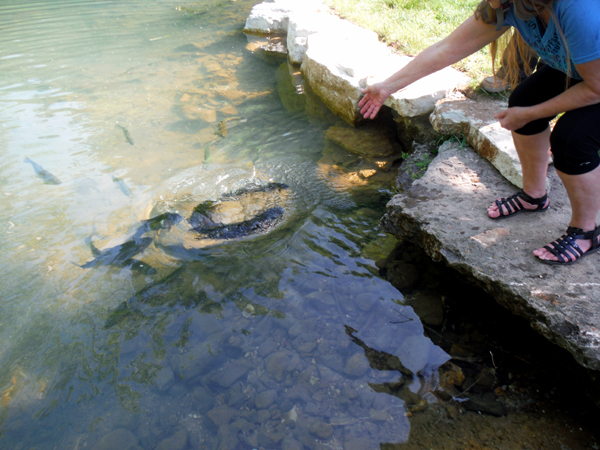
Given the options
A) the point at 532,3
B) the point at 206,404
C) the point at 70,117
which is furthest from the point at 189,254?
the point at 70,117

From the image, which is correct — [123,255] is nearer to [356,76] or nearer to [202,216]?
[202,216]

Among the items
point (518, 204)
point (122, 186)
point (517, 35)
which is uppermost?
point (517, 35)

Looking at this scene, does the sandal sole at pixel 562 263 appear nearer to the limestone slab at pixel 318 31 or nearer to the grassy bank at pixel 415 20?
the grassy bank at pixel 415 20

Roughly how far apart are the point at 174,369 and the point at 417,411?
60.8 inches

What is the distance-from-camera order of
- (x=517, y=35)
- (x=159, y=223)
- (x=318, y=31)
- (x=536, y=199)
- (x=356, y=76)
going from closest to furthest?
1. (x=517, y=35)
2. (x=536, y=199)
3. (x=159, y=223)
4. (x=356, y=76)
5. (x=318, y=31)

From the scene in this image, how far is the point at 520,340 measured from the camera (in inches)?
95.2

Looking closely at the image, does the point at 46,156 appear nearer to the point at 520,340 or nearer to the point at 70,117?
the point at 70,117

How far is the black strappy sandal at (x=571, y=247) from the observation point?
214cm

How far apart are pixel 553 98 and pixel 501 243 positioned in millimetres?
907

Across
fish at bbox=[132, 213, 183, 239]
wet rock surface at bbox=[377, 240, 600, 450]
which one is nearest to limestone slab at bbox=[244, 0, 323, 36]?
fish at bbox=[132, 213, 183, 239]

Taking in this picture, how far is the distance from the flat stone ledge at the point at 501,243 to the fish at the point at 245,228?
1.17m

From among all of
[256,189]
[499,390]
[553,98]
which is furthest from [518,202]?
[256,189]

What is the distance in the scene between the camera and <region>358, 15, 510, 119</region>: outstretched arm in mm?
2097

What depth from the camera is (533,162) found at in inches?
94.3
